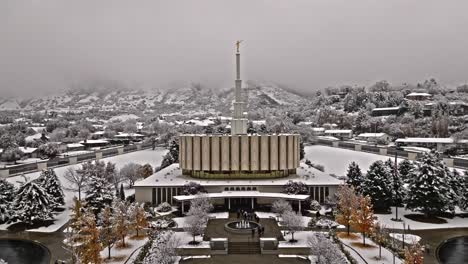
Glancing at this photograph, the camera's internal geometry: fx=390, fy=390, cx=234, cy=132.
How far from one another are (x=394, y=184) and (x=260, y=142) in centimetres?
1485

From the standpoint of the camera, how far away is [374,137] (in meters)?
87.4

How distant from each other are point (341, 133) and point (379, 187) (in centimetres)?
6753

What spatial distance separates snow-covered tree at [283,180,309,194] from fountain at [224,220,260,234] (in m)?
7.76

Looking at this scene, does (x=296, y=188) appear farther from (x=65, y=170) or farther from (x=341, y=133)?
(x=341, y=133)

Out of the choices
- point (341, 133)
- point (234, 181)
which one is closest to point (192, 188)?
point (234, 181)

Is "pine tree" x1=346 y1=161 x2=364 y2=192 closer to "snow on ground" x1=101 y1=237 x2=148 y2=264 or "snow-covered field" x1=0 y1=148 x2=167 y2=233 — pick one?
"snow on ground" x1=101 y1=237 x2=148 y2=264

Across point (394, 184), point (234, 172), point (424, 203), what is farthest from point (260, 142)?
point (424, 203)

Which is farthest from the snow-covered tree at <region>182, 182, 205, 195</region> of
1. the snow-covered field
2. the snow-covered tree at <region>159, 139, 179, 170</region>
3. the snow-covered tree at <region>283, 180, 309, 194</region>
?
the snow-covered tree at <region>159, 139, 179, 170</region>

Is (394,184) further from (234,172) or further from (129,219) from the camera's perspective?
(129,219)

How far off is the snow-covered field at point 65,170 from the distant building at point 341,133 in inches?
1797

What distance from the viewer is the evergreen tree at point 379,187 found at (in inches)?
1502

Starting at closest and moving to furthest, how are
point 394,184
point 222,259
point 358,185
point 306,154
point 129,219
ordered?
point 222,259, point 129,219, point 394,184, point 358,185, point 306,154

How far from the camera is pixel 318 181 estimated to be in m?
43.2

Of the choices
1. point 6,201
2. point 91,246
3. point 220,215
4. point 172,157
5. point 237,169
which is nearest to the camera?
point 91,246
